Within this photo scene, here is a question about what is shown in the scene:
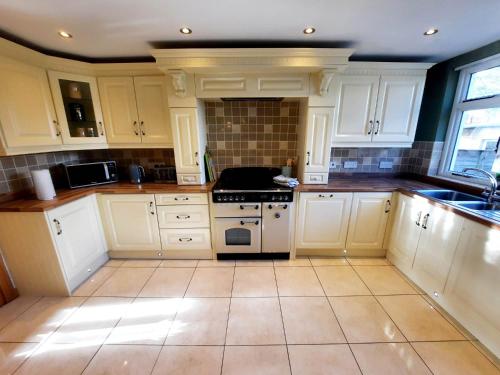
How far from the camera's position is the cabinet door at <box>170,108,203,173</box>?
2.13 metres

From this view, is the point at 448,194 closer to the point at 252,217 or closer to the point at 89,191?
the point at 252,217

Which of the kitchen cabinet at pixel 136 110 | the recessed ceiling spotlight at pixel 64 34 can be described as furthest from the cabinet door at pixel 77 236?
the recessed ceiling spotlight at pixel 64 34

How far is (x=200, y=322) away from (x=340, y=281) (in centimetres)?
137

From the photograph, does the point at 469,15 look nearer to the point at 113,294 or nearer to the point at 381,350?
the point at 381,350

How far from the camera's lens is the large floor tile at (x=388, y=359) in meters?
1.26

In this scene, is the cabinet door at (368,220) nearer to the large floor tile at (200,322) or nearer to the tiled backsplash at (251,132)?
the tiled backsplash at (251,132)

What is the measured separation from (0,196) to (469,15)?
393 centimetres

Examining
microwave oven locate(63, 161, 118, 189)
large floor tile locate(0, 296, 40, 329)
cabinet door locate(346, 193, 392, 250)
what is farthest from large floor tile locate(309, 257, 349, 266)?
large floor tile locate(0, 296, 40, 329)

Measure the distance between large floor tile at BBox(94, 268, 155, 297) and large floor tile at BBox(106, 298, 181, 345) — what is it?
178mm

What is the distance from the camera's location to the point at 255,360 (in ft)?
4.33

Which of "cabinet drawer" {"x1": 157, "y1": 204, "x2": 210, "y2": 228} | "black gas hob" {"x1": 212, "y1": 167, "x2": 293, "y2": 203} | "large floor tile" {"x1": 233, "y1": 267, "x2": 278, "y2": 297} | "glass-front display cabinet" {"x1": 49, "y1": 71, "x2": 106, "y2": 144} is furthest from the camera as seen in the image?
"cabinet drawer" {"x1": 157, "y1": 204, "x2": 210, "y2": 228}

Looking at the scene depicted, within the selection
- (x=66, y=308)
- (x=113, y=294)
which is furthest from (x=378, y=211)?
(x=66, y=308)

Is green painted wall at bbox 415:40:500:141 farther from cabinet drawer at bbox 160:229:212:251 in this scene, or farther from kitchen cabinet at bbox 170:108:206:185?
cabinet drawer at bbox 160:229:212:251

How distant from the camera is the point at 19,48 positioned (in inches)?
64.9
